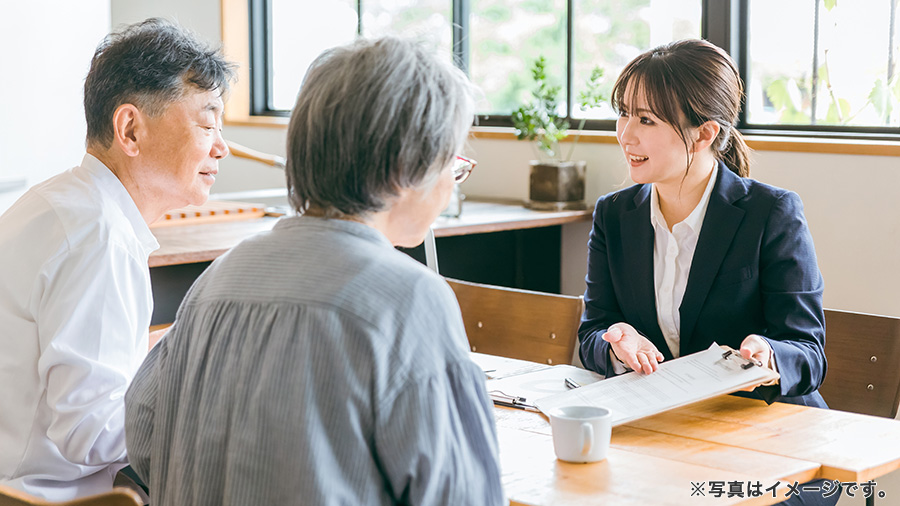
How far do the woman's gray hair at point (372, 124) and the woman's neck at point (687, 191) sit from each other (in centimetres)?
96

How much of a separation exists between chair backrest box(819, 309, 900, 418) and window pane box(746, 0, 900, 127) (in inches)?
47.0

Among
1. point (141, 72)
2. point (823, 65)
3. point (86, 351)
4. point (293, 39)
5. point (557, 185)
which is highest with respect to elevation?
point (293, 39)

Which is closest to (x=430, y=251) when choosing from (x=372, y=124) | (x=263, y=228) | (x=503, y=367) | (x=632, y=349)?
(x=503, y=367)

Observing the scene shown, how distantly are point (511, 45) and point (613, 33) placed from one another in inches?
22.3

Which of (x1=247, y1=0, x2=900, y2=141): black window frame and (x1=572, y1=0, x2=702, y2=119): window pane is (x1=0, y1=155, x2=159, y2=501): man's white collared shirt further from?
(x1=572, y1=0, x2=702, y2=119): window pane

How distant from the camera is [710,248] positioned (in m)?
1.79

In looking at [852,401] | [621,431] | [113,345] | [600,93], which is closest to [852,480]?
[621,431]

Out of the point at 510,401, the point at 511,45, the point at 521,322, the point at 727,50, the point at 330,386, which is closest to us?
the point at 330,386

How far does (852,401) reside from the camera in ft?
6.31

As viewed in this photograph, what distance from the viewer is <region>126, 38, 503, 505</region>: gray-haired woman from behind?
0.89m

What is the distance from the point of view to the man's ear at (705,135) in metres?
1.84

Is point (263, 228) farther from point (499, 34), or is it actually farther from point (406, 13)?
point (406, 13)

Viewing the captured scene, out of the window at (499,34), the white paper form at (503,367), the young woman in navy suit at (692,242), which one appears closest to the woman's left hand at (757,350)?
the young woman in navy suit at (692,242)

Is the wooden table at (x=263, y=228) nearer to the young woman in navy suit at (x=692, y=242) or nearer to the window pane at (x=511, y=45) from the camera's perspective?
the window pane at (x=511, y=45)
